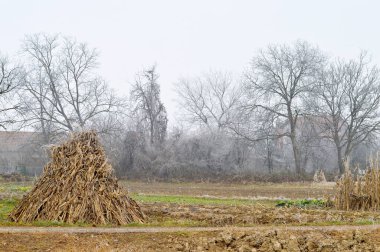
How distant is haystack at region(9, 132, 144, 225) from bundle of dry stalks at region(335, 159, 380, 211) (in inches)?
303

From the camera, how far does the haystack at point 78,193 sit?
617 inches

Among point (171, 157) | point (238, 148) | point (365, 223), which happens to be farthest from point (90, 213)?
point (238, 148)

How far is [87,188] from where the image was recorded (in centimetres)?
1599

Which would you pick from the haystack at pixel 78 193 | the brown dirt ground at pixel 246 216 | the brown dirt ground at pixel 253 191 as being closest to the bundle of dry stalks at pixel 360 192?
the brown dirt ground at pixel 246 216

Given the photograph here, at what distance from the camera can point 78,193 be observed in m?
15.9

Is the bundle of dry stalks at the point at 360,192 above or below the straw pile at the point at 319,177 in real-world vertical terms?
below

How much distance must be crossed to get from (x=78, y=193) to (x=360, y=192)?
989cm

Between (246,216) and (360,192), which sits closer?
(246,216)

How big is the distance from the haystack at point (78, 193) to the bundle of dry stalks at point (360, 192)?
303 inches

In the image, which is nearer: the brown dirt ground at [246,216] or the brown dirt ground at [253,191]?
the brown dirt ground at [246,216]

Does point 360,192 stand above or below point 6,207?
above

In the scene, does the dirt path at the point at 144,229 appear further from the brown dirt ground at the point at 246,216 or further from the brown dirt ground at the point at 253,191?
the brown dirt ground at the point at 253,191

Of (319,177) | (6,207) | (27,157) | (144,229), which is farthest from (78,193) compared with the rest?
(27,157)

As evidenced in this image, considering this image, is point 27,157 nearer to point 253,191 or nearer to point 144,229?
point 253,191
